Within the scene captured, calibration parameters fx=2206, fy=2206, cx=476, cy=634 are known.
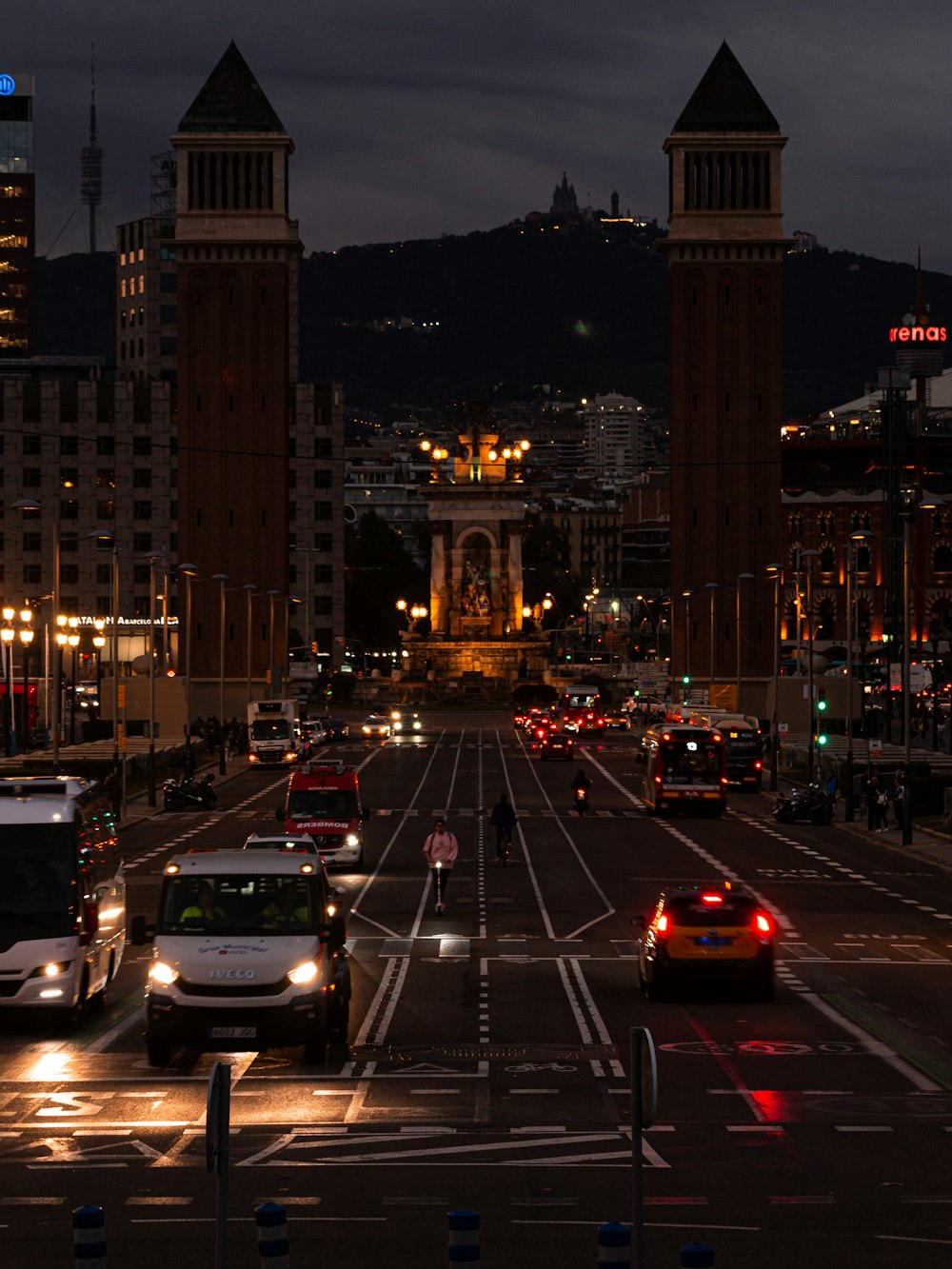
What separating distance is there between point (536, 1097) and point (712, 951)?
697 cm

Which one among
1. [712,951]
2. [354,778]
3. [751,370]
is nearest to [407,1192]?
[712,951]

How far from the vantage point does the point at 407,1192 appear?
15.7 m

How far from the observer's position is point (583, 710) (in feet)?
394

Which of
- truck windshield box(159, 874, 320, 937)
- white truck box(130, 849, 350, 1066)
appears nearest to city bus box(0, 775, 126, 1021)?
white truck box(130, 849, 350, 1066)

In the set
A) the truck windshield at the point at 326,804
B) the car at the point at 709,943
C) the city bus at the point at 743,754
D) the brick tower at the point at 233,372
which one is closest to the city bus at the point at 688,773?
the city bus at the point at 743,754

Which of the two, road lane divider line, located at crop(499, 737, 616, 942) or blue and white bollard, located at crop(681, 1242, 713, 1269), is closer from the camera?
blue and white bollard, located at crop(681, 1242, 713, 1269)

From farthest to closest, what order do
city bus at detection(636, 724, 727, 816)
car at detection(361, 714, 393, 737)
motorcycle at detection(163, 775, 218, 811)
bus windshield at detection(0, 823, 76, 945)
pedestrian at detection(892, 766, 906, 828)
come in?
car at detection(361, 714, 393, 737) → motorcycle at detection(163, 775, 218, 811) → city bus at detection(636, 724, 727, 816) → pedestrian at detection(892, 766, 906, 828) → bus windshield at detection(0, 823, 76, 945)

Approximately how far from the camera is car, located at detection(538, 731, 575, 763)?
3494 inches

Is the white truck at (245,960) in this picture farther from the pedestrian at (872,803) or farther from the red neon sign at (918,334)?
the red neon sign at (918,334)

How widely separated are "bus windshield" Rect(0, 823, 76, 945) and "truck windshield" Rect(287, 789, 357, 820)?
1995cm

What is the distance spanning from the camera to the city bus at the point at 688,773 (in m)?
61.9

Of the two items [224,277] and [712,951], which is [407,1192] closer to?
[712,951]

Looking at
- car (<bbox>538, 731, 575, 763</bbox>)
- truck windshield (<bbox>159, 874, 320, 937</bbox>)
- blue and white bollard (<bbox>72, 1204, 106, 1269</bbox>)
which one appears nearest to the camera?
blue and white bollard (<bbox>72, 1204, 106, 1269</bbox>)

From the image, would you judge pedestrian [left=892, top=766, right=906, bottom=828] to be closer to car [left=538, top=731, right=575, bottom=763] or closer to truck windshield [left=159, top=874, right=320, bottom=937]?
car [left=538, top=731, right=575, bottom=763]
